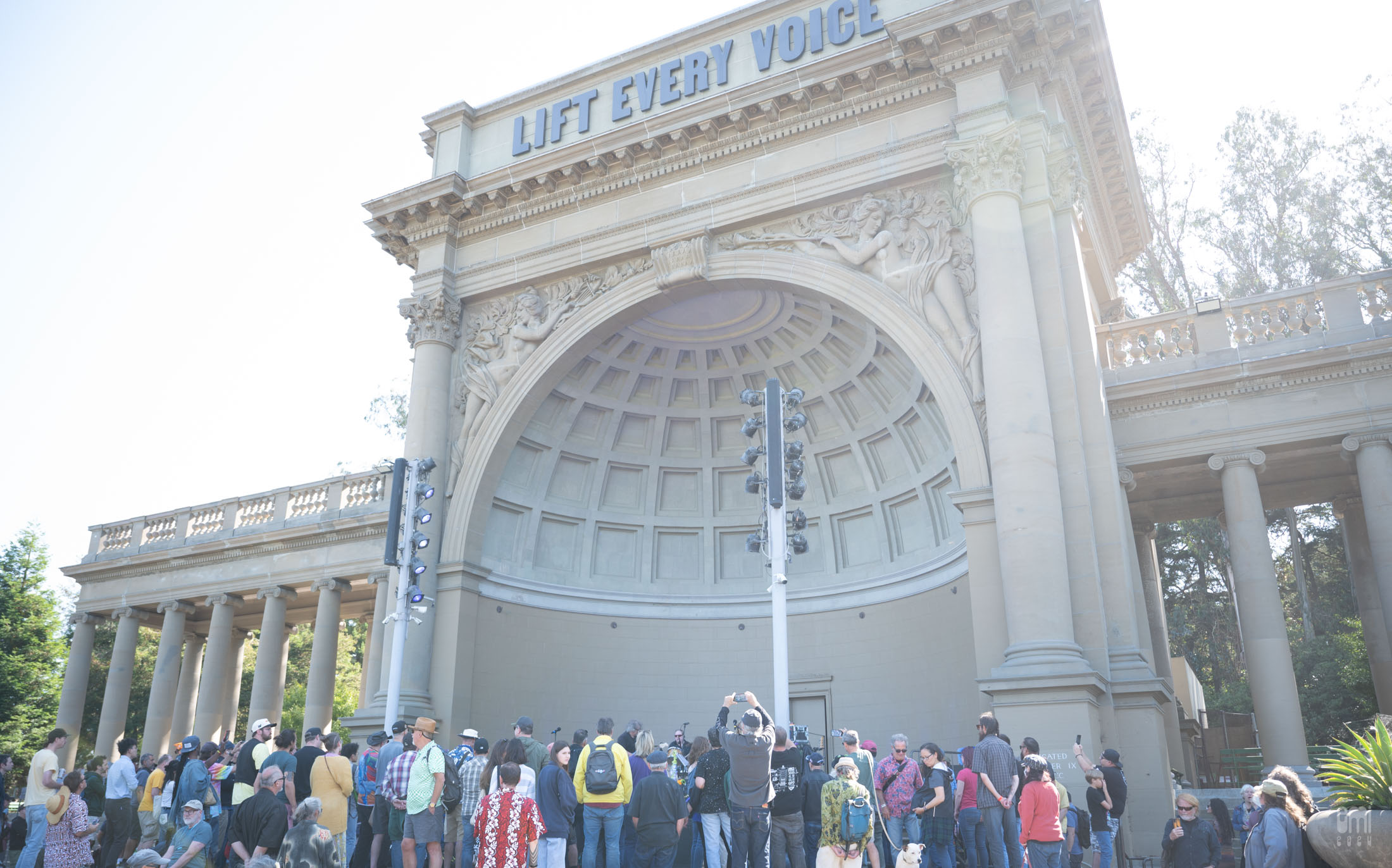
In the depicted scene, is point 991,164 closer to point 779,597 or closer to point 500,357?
point 779,597

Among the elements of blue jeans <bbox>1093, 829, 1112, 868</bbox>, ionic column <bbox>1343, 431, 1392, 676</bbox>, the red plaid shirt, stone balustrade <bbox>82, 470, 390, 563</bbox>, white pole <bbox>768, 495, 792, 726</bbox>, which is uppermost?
stone balustrade <bbox>82, 470, 390, 563</bbox>

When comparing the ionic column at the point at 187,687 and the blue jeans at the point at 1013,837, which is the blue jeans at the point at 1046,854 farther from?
the ionic column at the point at 187,687

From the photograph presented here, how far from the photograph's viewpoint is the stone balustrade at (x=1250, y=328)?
15.9 metres

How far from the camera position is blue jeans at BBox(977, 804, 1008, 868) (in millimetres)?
10336

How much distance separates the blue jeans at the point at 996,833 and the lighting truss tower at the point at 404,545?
9182mm

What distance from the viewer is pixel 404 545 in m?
16.4

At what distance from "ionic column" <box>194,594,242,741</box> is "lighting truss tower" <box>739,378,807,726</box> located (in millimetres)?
17372

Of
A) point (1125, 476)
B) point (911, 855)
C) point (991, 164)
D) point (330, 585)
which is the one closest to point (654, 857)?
point (911, 855)

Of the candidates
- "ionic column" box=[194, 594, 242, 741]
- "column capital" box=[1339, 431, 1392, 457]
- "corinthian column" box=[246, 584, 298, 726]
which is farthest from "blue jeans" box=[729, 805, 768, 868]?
"ionic column" box=[194, 594, 242, 741]

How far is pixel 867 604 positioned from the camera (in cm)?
2092

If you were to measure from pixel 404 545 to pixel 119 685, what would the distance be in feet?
47.7

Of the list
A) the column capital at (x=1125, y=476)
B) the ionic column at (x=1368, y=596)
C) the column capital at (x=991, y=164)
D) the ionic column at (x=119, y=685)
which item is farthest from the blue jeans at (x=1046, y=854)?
the ionic column at (x=119, y=685)

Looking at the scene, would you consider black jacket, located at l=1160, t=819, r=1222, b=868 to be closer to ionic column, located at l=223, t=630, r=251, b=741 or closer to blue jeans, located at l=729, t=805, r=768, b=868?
blue jeans, located at l=729, t=805, r=768, b=868

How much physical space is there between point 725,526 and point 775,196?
8.12 m
